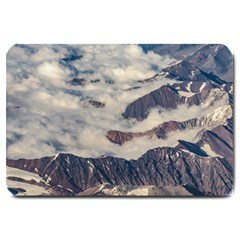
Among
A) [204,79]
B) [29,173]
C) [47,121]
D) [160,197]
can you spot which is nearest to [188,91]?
[204,79]

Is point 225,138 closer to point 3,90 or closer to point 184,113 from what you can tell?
point 184,113

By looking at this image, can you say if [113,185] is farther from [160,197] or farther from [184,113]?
[184,113]

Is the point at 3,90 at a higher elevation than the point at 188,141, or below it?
higher

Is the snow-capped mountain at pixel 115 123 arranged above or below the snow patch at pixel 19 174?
above

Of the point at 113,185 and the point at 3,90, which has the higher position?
the point at 3,90

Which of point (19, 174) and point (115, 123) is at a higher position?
point (115, 123)

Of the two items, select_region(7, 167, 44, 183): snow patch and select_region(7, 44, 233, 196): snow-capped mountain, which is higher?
select_region(7, 44, 233, 196): snow-capped mountain
